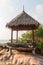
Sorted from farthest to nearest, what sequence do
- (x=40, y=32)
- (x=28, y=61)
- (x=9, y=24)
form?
(x=40, y=32) < (x=9, y=24) < (x=28, y=61)

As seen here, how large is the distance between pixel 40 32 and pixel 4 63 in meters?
6.75

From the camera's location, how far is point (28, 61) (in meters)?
10.2

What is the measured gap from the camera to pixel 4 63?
10.9 metres

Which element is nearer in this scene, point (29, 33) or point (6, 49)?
point (6, 49)

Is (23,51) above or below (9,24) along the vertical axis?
below

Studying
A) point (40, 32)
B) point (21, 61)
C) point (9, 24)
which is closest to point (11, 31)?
point (9, 24)

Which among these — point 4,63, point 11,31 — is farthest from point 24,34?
point 4,63

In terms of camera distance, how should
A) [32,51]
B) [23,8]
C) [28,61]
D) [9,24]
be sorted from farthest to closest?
[23,8] < [9,24] < [32,51] < [28,61]

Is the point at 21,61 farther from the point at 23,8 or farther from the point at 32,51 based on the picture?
the point at 23,8

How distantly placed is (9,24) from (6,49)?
85.8 inches

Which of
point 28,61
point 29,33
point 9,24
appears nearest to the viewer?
point 28,61

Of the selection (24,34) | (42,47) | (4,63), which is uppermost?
(24,34)

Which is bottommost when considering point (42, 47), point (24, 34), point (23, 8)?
point (42, 47)

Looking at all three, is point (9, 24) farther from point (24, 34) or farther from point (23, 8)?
point (24, 34)
